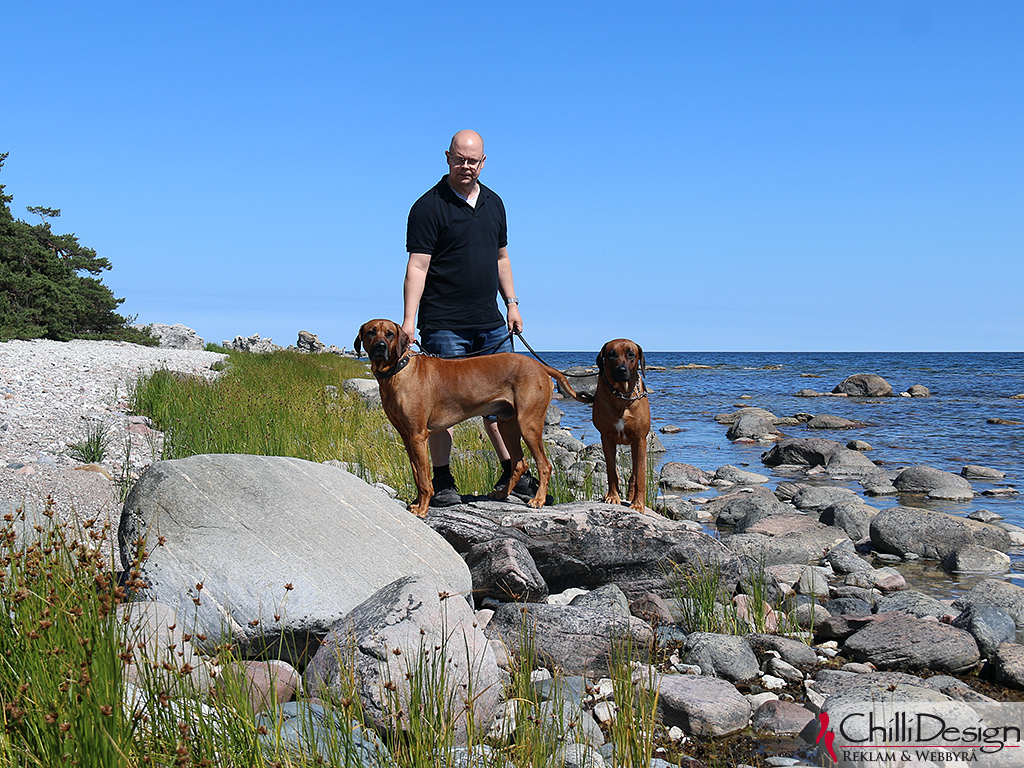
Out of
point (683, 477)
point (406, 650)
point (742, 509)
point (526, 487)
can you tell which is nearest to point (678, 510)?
point (742, 509)

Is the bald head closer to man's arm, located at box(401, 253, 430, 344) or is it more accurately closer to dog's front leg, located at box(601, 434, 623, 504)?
man's arm, located at box(401, 253, 430, 344)

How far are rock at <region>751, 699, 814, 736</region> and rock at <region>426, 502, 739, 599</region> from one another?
5.70 feet

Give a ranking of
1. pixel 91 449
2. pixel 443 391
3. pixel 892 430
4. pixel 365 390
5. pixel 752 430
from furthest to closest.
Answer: pixel 892 430 → pixel 752 430 → pixel 365 390 → pixel 91 449 → pixel 443 391

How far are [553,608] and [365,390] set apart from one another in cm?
1283

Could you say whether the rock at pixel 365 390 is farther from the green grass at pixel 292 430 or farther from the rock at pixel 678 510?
the rock at pixel 678 510

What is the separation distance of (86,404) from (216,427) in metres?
4.24

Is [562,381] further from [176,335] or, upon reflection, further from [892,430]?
[176,335]

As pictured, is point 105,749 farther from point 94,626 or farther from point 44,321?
point 44,321

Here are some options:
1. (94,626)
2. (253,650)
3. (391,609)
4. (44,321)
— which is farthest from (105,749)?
(44,321)

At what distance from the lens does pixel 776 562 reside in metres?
7.57

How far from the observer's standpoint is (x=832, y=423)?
2214cm

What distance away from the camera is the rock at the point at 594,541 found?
5805mm

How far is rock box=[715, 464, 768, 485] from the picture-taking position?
42.2 feet

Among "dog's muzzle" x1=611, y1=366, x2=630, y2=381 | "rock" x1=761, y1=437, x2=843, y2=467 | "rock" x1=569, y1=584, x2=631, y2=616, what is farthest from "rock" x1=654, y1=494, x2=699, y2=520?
"rock" x1=761, y1=437, x2=843, y2=467
